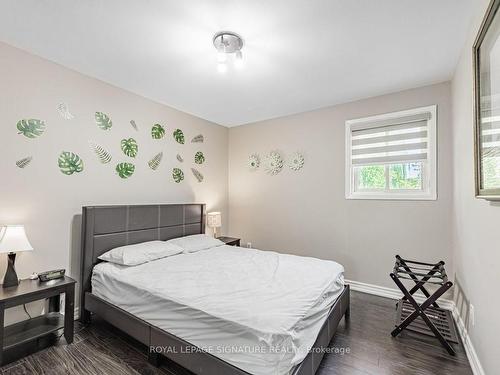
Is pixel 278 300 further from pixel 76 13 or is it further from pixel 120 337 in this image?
pixel 76 13

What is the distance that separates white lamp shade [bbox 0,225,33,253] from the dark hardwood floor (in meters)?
0.85

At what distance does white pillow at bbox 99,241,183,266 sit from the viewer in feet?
7.75

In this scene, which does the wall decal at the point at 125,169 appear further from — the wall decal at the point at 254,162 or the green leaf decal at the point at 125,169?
the wall decal at the point at 254,162

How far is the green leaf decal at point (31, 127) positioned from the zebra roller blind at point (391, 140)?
3.54 meters

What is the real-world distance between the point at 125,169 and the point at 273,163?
7.17ft

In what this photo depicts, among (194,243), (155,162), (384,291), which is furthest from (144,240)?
(384,291)

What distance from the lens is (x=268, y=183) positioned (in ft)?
13.4

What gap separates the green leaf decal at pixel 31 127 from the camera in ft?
7.18

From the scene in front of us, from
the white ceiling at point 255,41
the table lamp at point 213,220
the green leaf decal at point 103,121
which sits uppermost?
the white ceiling at point 255,41

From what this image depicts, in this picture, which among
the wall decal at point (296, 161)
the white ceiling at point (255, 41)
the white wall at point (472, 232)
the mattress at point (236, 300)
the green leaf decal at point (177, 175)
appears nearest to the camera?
the mattress at point (236, 300)

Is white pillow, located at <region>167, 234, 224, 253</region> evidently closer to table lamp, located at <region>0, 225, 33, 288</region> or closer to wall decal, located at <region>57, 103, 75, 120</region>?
table lamp, located at <region>0, 225, 33, 288</region>

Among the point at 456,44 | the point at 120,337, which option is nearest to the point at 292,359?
the point at 120,337

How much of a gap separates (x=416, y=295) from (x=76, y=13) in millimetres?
4258

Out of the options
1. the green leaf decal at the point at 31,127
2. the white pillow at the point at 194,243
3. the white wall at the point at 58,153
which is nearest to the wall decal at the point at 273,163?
the white pillow at the point at 194,243
